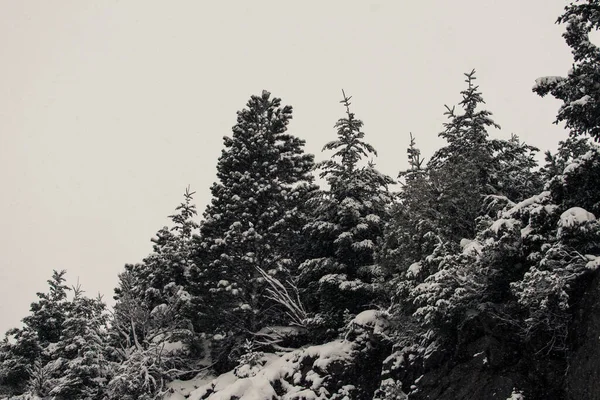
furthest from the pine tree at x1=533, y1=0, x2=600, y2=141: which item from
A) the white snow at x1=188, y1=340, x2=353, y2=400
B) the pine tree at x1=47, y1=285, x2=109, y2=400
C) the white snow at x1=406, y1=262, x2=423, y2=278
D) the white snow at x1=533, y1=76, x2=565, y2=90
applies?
the pine tree at x1=47, y1=285, x2=109, y2=400

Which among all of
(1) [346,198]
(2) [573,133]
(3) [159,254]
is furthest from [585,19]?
(3) [159,254]

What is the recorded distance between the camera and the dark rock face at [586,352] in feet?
27.4

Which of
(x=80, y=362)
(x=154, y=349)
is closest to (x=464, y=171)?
(x=154, y=349)

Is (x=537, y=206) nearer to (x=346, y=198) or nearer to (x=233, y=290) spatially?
(x=346, y=198)

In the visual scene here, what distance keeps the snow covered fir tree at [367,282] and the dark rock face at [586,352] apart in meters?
0.04

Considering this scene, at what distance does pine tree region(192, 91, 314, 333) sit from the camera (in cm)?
2128

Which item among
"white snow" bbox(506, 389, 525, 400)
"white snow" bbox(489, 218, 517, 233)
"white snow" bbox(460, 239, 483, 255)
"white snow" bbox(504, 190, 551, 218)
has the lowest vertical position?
"white snow" bbox(506, 389, 525, 400)

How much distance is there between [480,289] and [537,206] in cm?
260

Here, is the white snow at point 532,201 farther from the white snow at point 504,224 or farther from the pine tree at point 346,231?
the pine tree at point 346,231

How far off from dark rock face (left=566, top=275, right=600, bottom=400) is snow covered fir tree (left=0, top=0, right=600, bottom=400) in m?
0.04

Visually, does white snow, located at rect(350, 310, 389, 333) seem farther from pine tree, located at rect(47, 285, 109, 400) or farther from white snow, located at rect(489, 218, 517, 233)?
pine tree, located at rect(47, 285, 109, 400)

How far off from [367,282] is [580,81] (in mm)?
10624

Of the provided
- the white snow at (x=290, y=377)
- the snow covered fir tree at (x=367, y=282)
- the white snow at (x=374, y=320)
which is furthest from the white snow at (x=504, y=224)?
the white snow at (x=290, y=377)

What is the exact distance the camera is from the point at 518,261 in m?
11.2
